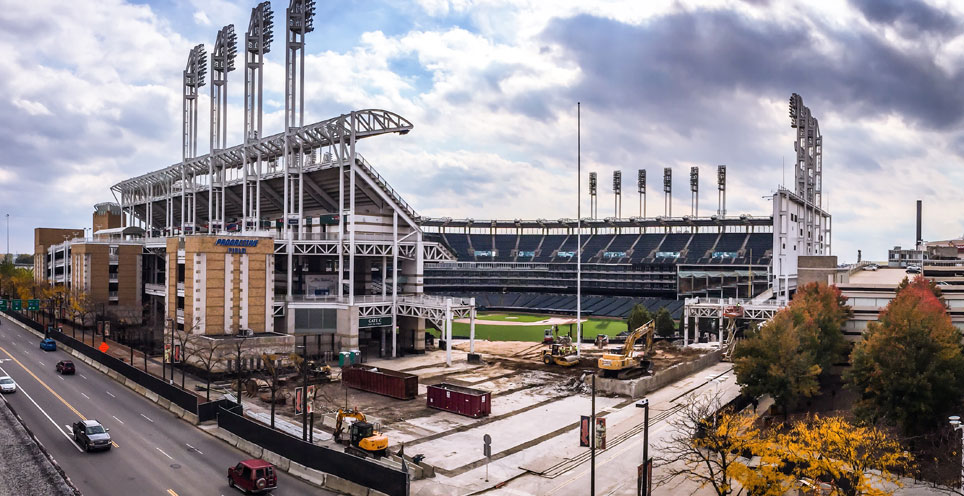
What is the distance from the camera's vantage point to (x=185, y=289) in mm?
60625

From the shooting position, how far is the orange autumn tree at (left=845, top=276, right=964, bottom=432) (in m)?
35.1

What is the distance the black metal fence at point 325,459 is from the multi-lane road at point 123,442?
3.49ft

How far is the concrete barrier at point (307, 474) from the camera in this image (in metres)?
30.3

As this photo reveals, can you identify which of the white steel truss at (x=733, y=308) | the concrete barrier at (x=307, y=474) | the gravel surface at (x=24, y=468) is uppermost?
the white steel truss at (x=733, y=308)

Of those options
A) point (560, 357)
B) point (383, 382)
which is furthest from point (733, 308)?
point (383, 382)

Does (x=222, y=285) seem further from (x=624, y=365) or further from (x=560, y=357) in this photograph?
(x=624, y=365)

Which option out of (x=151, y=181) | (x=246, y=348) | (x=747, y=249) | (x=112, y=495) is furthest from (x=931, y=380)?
(x=151, y=181)

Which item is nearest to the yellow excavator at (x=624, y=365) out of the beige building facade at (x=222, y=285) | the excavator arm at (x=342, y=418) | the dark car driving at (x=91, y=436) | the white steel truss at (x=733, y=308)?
the white steel truss at (x=733, y=308)

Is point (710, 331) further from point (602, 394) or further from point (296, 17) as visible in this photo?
point (296, 17)

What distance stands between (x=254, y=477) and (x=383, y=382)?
2160 cm

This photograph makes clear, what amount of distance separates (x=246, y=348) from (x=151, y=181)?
74138 mm

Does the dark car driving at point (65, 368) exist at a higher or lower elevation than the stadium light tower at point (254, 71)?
lower

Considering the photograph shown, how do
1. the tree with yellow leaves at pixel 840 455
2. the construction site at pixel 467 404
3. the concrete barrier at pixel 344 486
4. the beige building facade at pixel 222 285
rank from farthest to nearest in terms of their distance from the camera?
the beige building facade at pixel 222 285
the construction site at pixel 467 404
the concrete barrier at pixel 344 486
the tree with yellow leaves at pixel 840 455

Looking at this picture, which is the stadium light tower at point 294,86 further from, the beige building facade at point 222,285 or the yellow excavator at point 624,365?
the yellow excavator at point 624,365
